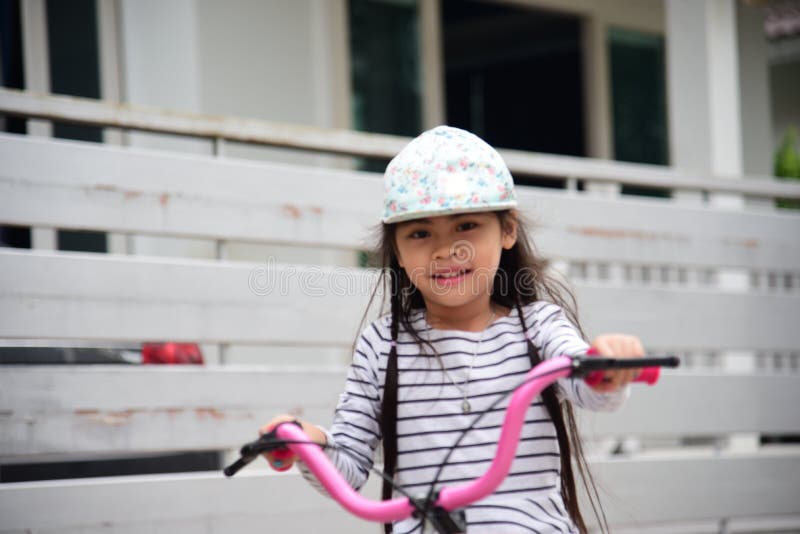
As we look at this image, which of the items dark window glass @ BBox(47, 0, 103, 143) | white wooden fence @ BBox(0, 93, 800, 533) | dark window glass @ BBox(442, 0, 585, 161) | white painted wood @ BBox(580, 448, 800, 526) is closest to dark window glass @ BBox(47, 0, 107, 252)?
dark window glass @ BBox(47, 0, 103, 143)

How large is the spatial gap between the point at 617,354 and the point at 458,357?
62cm

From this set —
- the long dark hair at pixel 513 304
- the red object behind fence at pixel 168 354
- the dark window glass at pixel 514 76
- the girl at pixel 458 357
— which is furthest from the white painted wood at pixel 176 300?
the dark window glass at pixel 514 76

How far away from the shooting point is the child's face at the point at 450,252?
2369 millimetres

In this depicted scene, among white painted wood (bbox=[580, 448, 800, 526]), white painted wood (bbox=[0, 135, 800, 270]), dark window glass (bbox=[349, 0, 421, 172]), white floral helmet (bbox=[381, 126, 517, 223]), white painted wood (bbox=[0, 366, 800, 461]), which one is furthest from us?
dark window glass (bbox=[349, 0, 421, 172])

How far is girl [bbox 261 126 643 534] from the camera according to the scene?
2.31 m

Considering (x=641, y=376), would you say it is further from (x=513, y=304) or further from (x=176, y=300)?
(x=176, y=300)

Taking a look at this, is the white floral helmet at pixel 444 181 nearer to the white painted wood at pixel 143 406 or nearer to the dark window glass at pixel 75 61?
the white painted wood at pixel 143 406

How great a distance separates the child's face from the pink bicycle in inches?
18.9

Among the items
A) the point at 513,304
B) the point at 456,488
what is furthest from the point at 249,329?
the point at 456,488

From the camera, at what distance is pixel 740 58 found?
8.18 m

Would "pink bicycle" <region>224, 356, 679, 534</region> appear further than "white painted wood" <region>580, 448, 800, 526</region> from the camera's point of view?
No

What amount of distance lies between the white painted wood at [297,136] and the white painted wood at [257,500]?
1.25m

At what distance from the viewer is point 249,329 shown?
373 cm

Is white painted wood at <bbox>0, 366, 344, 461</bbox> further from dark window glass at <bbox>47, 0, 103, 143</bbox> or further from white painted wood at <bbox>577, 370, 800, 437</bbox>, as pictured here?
dark window glass at <bbox>47, 0, 103, 143</bbox>
